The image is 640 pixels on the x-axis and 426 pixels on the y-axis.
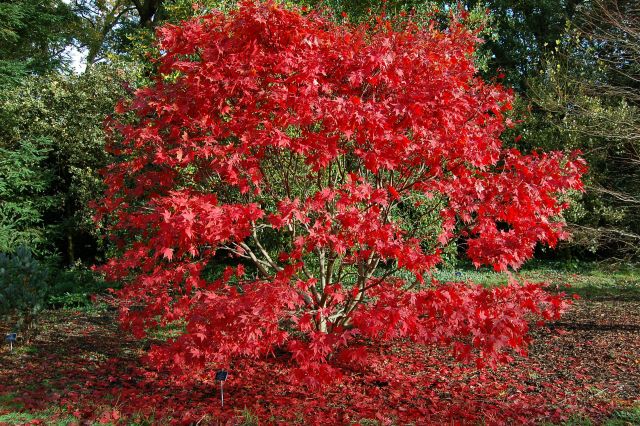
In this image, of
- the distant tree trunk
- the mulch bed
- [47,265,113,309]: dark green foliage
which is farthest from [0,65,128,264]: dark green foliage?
the distant tree trunk

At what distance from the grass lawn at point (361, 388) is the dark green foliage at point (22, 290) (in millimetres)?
397

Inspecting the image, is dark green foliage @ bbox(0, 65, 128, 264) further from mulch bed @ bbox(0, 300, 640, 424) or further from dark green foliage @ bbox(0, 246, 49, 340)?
mulch bed @ bbox(0, 300, 640, 424)

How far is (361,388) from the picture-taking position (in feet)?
17.5

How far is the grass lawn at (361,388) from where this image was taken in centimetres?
458

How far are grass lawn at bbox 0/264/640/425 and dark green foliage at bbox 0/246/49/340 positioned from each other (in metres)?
0.40

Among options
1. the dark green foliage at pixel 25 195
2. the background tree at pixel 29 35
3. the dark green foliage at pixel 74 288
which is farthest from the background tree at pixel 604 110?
the background tree at pixel 29 35

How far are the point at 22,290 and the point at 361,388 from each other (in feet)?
15.9

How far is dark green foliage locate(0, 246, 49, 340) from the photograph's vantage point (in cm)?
698

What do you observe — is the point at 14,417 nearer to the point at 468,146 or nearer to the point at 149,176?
the point at 149,176

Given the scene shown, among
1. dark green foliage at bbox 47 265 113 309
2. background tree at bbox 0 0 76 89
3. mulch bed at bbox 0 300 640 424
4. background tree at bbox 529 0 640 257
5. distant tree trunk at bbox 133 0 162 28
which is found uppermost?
distant tree trunk at bbox 133 0 162 28

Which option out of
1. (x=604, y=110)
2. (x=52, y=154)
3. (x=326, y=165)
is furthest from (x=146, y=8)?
(x=326, y=165)

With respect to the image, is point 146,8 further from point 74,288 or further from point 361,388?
point 361,388

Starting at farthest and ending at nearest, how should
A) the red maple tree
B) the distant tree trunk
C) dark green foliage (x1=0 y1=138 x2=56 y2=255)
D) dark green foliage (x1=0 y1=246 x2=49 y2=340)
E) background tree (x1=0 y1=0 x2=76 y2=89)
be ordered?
1. the distant tree trunk
2. background tree (x1=0 y1=0 x2=76 y2=89)
3. dark green foliage (x1=0 y1=138 x2=56 y2=255)
4. dark green foliage (x1=0 y1=246 x2=49 y2=340)
5. the red maple tree

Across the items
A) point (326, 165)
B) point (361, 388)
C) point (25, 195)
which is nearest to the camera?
point (326, 165)
